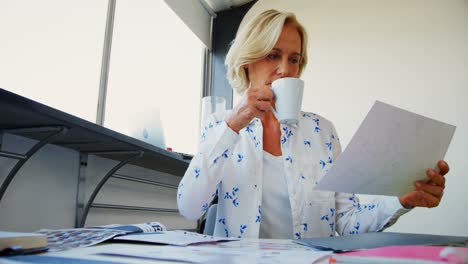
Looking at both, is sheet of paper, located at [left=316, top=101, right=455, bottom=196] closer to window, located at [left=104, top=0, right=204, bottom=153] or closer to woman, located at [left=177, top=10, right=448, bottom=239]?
woman, located at [left=177, top=10, right=448, bottom=239]

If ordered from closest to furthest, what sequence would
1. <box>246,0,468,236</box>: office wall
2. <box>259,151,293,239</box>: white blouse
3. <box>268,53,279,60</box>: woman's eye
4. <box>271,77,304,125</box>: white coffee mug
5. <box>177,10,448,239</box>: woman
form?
<box>271,77,304,125</box>: white coffee mug
<box>177,10,448,239</box>: woman
<box>259,151,293,239</box>: white blouse
<box>268,53,279,60</box>: woman's eye
<box>246,0,468,236</box>: office wall

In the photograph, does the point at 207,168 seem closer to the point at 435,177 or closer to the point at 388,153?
the point at 388,153

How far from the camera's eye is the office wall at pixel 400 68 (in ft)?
7.84

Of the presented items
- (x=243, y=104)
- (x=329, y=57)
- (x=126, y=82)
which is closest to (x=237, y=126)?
(x=243, y=104)

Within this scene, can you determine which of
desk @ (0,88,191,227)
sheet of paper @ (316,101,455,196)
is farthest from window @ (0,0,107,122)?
sheet of paper @ (316,101,455,196)

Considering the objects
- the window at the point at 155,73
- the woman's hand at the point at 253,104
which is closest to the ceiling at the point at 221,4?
the window at the point at 155,73

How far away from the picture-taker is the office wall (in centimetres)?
239

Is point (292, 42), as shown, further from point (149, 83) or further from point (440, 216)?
point (440, 216)

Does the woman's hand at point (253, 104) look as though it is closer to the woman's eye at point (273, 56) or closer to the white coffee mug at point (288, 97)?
the white coffee mug at point (288, 97)

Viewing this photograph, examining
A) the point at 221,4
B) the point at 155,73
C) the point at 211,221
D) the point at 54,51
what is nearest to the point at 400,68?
the point at 221,4

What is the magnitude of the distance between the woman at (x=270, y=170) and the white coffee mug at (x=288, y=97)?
0.03m

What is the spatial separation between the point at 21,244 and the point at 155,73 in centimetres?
195

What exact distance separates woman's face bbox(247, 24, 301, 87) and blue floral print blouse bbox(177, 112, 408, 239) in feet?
0.49

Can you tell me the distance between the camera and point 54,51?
57.2 inches
